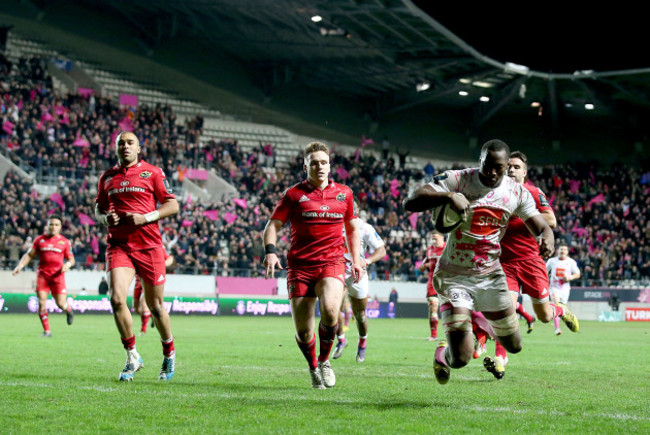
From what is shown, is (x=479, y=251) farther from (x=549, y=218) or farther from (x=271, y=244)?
(x=549, y=218)

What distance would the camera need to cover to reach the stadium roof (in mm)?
43812

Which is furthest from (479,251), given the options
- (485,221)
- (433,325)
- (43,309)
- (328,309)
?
(43,309)

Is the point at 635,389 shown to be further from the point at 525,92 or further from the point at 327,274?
the point at 525,92

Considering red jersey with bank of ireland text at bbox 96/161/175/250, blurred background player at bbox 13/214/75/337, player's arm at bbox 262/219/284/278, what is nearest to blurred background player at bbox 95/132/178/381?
red jersey with bank of ireland text at bbox 96/161/175/250

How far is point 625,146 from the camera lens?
6041 cm

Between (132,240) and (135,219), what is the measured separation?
491 millimetres

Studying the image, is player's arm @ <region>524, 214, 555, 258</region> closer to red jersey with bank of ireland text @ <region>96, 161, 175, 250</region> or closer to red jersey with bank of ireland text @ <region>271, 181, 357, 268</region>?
red jersey with bank of ireland text @ <region>271, 181, 357, 268</region>

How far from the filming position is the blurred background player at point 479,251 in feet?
26.0

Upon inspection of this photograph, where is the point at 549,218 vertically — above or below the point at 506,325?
above

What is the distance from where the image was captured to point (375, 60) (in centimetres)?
4953

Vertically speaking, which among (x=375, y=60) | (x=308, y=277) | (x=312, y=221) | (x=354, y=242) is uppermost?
(x=375, y=60)

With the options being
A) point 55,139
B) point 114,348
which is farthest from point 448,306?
point 55,139

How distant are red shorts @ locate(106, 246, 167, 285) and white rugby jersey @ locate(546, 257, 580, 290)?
47.6ft

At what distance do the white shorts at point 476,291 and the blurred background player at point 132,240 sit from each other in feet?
10.9
